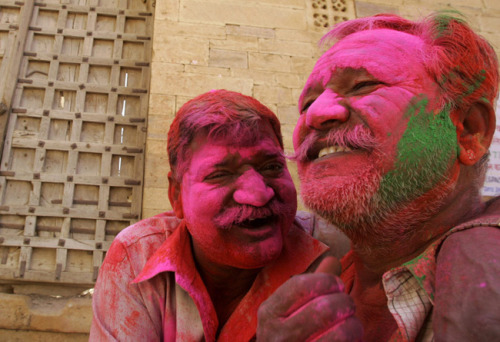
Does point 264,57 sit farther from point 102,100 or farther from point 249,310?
point 249,310

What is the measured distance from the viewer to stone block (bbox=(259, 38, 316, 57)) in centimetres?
454

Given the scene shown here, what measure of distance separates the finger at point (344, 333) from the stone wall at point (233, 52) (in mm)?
3036

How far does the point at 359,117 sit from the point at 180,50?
3308 millimetres

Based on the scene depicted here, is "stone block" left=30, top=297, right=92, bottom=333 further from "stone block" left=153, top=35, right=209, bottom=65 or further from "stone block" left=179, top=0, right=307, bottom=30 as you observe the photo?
"stone block" left=179, top=0, right=307, bottom=30

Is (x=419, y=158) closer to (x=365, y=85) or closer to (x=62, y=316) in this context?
(x=365, y=85)

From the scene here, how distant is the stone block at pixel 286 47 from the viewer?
14.9ft

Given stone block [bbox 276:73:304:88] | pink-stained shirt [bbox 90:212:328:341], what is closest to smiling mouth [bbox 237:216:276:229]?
pink-stained shirt [bbox 90:212:328:341]

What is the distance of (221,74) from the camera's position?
4.29 metres

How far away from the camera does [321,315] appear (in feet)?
3.09

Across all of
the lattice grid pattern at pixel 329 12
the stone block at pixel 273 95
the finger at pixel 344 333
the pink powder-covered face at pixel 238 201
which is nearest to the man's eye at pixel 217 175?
the pink powder-covered face at pixel 238 201

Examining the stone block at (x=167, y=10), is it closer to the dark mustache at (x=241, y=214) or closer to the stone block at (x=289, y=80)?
the stone block at (x=289, y=80)

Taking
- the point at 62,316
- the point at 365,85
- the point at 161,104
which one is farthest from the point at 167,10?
the point at 365,85

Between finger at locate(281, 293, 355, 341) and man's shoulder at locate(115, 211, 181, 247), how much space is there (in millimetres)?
1226

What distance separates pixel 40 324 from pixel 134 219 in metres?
1.19
